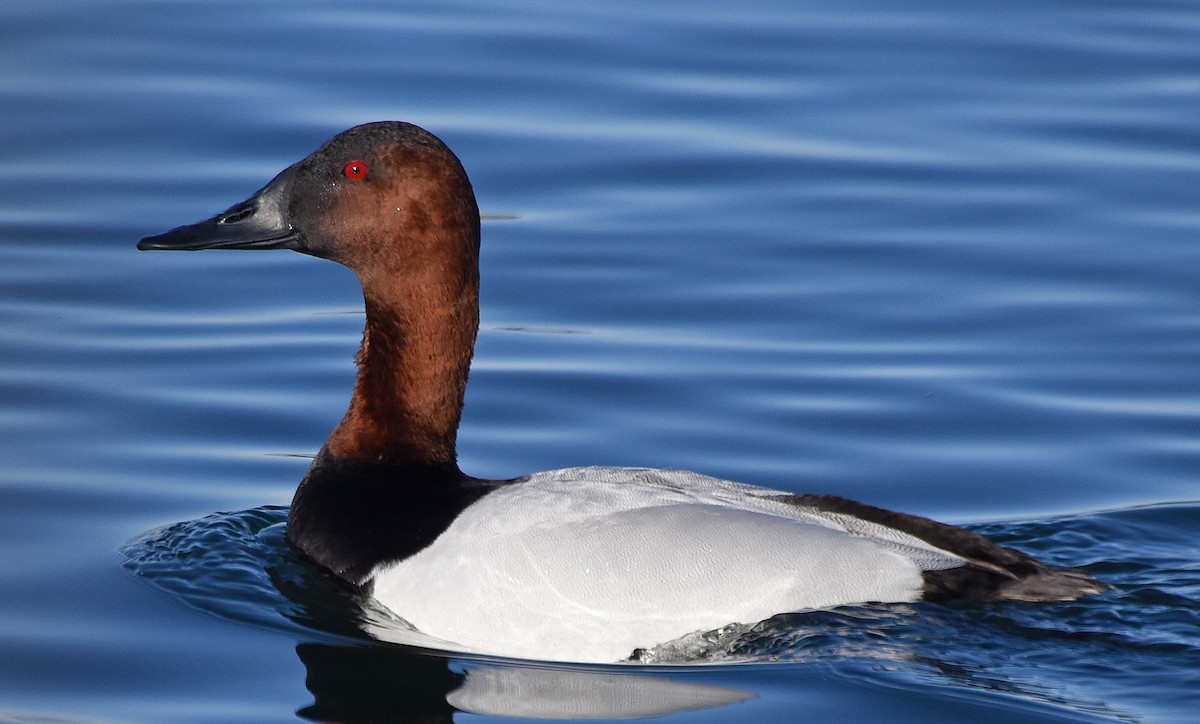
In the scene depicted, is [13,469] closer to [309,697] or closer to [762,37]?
[309,697]

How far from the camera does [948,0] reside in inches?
468

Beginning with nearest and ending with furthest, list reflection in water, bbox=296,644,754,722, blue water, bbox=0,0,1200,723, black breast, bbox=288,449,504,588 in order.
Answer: reflection in water, bbox=296,644,754,722
blue water, bbox=0,0,1200,723
black breast, bbox=288,449,504,588

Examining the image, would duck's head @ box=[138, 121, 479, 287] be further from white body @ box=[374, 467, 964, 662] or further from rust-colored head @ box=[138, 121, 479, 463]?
white body @ box=[374, 467, 964, 662]

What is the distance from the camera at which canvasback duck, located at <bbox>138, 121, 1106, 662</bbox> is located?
206 inches

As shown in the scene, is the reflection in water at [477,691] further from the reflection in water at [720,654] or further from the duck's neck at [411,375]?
the duck's neck at [411,375]

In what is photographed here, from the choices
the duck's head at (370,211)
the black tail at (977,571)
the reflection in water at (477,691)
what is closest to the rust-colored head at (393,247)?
the duck's head at (370,211)

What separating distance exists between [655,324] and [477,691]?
3443 mm

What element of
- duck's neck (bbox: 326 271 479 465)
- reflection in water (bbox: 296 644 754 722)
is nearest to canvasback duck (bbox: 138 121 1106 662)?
duck's neck (bbox: 326 271 479 465)

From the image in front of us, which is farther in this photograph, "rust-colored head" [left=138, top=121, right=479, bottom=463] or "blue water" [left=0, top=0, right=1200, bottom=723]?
"rust-colored head" [left=138, top=121, right=479, bottom=463]

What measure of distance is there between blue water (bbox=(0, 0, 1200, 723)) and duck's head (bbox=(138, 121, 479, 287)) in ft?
2.79

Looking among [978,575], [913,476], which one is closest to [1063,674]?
[978,575]

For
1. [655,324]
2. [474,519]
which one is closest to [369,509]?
[474,519]

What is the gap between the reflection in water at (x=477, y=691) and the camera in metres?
4.87

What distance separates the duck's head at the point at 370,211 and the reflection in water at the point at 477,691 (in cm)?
144
